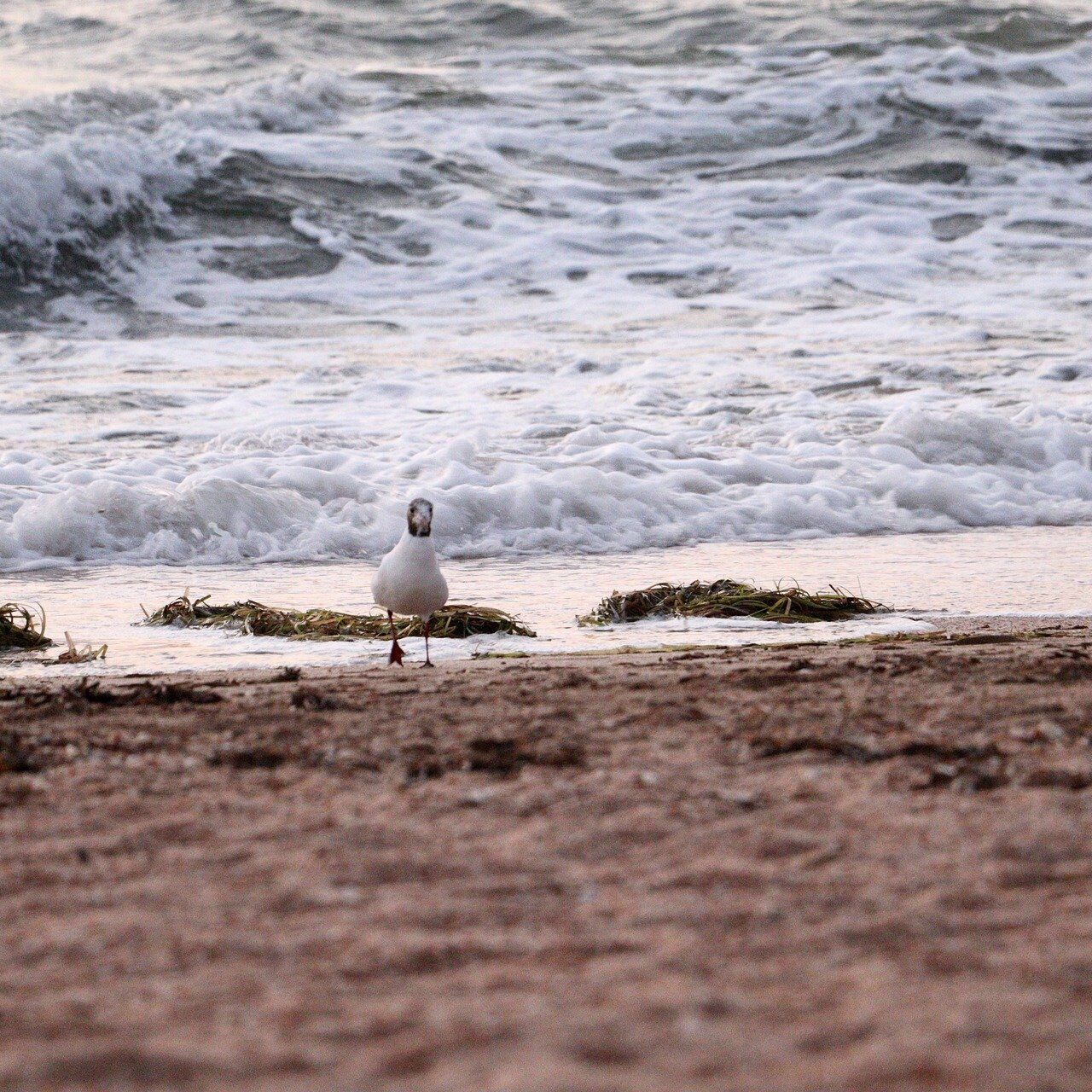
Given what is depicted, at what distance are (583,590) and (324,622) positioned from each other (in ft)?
4.06

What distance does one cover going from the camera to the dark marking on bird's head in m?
4.24

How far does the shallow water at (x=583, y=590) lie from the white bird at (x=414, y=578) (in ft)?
0.76

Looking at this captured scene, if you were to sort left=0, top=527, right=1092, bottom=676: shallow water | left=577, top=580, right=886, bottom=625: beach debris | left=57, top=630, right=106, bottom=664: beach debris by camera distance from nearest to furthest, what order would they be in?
1. left=57, top=630, right=106, bottom=664: beach debris
2. left=0, top=527, right=1092, bottom=676: shallow water
3. left=577, top=580, right=886, bottom=625: beach debris

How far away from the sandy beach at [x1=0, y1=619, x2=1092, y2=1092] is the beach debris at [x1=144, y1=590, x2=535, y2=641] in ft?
5.09

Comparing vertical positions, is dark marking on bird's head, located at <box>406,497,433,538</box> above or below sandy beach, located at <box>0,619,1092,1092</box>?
above

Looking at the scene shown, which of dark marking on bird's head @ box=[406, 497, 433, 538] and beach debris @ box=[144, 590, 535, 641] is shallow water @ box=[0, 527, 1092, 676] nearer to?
beach debris @ box=[144, 590, 535, 641]

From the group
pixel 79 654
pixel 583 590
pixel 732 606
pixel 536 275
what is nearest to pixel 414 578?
pixel 79 654

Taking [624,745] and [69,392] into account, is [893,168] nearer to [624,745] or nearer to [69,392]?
[69,392]

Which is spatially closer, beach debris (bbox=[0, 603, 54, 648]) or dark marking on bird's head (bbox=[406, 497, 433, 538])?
dark marking on bird's head (bbox=[406, 497, 433, 538])

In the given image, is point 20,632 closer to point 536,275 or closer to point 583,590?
point 583,590

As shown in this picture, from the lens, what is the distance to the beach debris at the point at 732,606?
4855 mm

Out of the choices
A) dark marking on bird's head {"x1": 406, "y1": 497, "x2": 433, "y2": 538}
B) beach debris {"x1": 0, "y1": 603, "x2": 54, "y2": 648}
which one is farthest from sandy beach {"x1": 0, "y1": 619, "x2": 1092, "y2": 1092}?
beach debris {"x1": 0, "y1": 603, "x2": 54, "y2": 648}

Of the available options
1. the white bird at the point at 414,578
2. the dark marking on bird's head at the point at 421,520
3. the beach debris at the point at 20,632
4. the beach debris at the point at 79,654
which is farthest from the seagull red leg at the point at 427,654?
the beach debris at the point at 20,632

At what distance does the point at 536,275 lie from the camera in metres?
12.1
